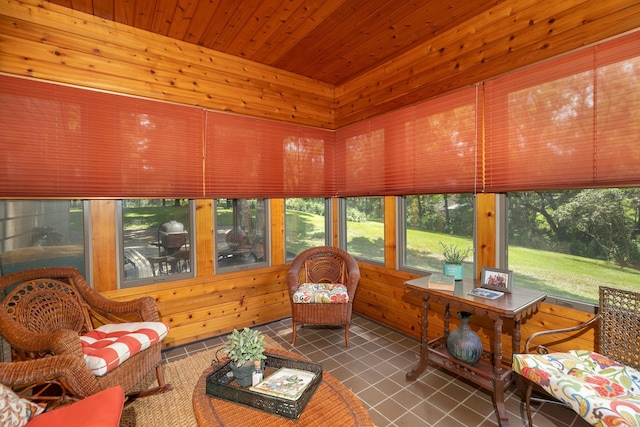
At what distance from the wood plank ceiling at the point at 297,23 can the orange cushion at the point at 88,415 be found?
279cm

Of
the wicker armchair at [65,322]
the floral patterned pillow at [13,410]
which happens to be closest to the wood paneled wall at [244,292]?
the wicker armchair at [65,322]

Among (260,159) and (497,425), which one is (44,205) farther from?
(497,425)

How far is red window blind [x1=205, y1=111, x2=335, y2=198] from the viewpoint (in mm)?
3193

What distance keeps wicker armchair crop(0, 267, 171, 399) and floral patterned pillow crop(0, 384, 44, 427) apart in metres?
0.14

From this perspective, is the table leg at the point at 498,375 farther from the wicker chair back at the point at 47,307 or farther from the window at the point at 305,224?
the wicker chair back at the point at 47,307

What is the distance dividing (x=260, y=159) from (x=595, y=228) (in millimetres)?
3036

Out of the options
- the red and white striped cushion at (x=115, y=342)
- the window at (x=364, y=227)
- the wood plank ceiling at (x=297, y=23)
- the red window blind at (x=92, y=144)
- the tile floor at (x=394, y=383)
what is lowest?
the tile floor at (x=394, y=383)

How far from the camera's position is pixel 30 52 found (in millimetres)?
2357

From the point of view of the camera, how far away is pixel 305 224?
13.4ft

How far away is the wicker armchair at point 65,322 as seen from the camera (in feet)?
5.49

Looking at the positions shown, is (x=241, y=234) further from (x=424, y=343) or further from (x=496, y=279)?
(x=496, y=279)

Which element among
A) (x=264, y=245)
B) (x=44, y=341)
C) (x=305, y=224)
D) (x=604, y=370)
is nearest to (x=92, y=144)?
(x=44, y=341)

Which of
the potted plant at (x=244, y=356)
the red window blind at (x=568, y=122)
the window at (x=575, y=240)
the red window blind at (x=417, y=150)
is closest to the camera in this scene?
the potted plant at (x=244, y=356)

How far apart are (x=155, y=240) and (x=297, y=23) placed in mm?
2481
